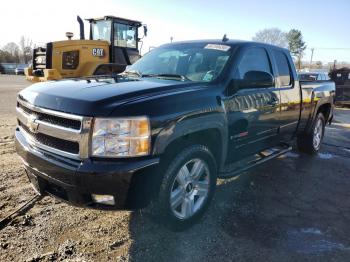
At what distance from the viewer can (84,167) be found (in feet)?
9.11

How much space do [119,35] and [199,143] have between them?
10.0 meters

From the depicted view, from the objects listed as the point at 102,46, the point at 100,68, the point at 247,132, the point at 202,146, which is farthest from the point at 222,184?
the point at 102,46

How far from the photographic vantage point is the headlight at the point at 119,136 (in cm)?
278

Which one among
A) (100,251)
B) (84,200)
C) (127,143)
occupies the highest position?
(127,143)

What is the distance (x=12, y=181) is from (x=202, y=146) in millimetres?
2668

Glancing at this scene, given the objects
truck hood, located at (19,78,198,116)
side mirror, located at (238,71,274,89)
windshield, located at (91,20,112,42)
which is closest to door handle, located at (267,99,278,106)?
side mirror, located at (238,71,274,89)

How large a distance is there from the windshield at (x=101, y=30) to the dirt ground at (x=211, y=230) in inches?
334

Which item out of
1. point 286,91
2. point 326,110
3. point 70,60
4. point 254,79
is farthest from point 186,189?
point 70,60

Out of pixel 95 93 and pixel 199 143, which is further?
pixel 199 143

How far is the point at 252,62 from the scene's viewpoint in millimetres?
4430

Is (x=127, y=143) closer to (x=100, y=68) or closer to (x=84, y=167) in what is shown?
(x=84, y=167)

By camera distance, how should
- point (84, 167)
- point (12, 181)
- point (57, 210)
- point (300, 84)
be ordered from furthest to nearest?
point (300, 84), point (12, 181), point (57, 210), point (84, 167)

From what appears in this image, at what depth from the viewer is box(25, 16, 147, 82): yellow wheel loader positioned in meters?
11.8

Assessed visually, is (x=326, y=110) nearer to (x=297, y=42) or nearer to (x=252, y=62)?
(x=252, y=62)
